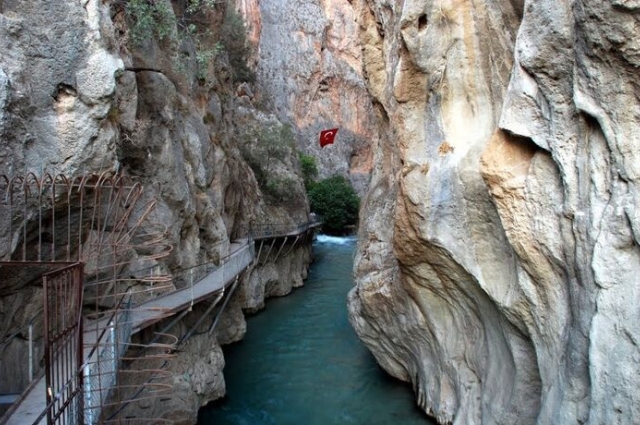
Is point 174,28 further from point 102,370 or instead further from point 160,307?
point 102,370

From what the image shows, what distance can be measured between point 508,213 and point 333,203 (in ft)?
113

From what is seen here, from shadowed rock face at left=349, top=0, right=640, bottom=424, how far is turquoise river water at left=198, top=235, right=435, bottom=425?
2.92 ft

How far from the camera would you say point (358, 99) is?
54.0m

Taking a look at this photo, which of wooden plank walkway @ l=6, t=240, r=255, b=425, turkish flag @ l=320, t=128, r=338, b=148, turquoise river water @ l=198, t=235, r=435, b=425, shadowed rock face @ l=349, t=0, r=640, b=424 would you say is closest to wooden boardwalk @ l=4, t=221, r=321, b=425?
wooden plank walkway @ l=6, t=240, r=255, b=425

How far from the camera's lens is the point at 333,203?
139 ft

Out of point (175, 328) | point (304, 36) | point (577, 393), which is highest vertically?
point (304, 36)

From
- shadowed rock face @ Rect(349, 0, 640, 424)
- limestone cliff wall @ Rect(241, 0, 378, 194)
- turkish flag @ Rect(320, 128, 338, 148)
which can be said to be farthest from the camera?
limestone cliff wall @ Rect(241, 0, 378, 194)

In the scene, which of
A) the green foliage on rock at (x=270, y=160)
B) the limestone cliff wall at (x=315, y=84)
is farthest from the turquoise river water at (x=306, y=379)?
the limestone cliff wall at (x=315, y=84)

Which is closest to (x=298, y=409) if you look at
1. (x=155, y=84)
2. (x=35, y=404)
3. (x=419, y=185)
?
(x=419, y=185)

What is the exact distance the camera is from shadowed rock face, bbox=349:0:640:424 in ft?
19.6

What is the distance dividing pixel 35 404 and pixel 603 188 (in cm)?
713

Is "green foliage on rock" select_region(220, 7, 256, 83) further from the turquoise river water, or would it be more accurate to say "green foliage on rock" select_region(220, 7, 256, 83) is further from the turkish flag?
the turquoise river water

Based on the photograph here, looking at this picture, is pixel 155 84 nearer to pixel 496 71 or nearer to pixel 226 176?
pixel 226 176

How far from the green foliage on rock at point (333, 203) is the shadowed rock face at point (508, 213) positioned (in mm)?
27281
